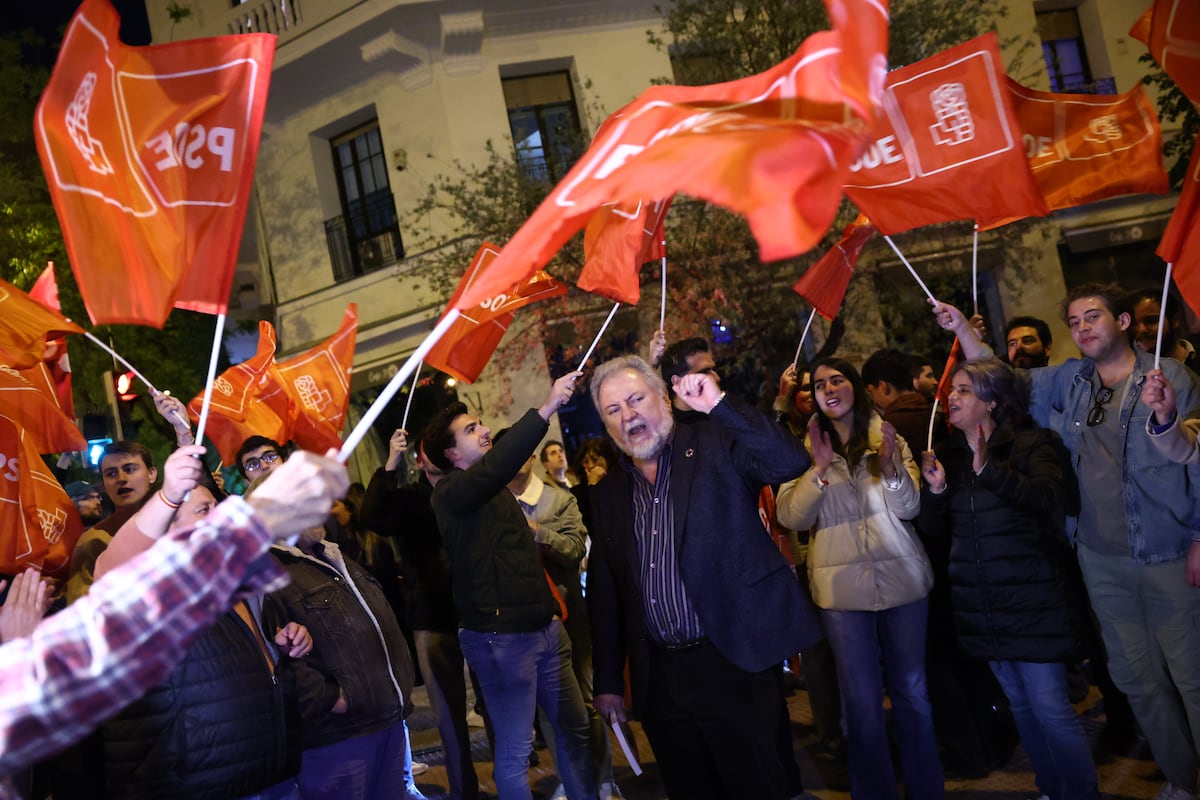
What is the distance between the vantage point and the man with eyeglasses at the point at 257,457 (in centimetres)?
564

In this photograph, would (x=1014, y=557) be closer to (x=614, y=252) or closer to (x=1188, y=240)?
(x=1188, y=240)

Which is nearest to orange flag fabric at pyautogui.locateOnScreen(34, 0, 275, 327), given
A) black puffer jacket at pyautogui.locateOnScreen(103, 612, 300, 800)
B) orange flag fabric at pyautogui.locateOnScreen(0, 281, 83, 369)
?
black puffer jacket at pyautogui.locateOnScreen(103, 612, 300, 800)

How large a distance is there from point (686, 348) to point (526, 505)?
1.74 metres

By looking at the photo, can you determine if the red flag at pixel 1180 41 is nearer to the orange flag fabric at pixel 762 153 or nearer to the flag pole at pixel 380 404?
the orange flag fabric at pixel 762 153

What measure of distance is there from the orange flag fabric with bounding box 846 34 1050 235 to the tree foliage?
329 inches

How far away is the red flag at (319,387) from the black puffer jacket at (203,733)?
361 centimetres

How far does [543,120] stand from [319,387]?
424 inches

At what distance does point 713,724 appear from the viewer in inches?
163

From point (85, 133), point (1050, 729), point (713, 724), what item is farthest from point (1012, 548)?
point (85, 133)

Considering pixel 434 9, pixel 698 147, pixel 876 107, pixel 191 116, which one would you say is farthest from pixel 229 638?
pixel 434 9

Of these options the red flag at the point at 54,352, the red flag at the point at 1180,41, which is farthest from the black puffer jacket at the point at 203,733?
the red flag at the point at 1180,41

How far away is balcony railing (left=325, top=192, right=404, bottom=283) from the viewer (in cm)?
1766

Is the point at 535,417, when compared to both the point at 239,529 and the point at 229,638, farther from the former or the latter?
the point at 239,529

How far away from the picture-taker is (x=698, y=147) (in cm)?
265
